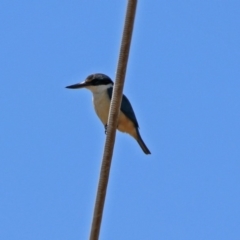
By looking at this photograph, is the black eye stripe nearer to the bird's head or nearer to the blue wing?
the bird's head

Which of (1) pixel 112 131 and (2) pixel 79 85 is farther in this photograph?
(2) pixel 79 85

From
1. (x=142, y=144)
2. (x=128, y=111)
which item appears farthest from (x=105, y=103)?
(x=142, y=144)

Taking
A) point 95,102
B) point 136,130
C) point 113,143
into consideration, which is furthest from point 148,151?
point 113,143

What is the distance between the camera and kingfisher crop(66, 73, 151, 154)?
34.0 feet

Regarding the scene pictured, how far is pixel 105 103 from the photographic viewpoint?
34.0 ft

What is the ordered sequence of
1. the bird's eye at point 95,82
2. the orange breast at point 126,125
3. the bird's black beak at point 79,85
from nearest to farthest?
the bird's black beak at point 79,85 < the bird's eye at point 95,82 < the orange breast at point 126,125

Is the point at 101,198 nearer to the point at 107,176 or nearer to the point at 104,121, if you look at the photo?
the point at 107,176

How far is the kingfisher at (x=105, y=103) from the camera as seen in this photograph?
10352 millimetres

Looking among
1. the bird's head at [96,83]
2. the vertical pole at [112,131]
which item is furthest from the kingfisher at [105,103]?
the vertical pole at [112,131]

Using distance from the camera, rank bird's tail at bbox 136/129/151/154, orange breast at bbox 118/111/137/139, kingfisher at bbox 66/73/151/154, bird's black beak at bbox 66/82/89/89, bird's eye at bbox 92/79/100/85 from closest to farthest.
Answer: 1. bird's black beak at bbox 66/82/89/89
2. kingfisher at bbox 66/73/151/154
3. bird's eye at bbox 92/79/100/85
4. orange breast at bbox 118/111/137/139
5. bird's tail at bbox 136/129/151/154

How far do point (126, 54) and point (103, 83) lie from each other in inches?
253

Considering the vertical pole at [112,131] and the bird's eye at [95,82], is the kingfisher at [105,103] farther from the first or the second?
the vertical pole at [112,131]

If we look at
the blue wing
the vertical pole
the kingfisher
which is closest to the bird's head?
the kingfisher

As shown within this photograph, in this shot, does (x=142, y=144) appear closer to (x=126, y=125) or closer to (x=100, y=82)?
(x=126, y=125)
